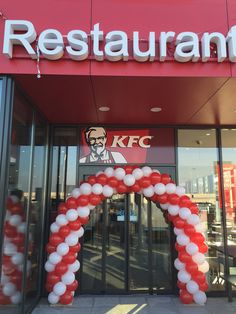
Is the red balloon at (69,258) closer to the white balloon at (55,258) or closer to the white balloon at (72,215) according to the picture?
the white balloon at (55,258)

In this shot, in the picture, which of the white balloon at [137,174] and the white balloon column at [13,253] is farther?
the white balloon at [137,174]

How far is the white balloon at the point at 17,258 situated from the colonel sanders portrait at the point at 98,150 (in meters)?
2.03

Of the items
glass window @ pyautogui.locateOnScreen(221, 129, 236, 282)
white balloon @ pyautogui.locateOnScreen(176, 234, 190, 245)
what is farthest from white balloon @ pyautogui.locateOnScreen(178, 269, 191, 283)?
glass window @ pyautogui.locateOnScreen(221, 129, 236, 282)

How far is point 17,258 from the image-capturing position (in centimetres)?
407

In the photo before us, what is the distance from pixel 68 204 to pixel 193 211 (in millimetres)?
1947

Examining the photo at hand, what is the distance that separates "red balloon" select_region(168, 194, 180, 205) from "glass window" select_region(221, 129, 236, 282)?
119 cm

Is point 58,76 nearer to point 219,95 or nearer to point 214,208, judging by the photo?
point 219,95

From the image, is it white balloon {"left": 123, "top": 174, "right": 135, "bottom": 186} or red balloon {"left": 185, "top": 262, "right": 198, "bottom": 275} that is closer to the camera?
red balloon {"left": 185, "top": 262, "right": 198, "bottom": 275}

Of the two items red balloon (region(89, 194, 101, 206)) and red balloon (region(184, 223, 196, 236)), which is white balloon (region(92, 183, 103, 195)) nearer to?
red balloon (region(89, 194, 101, 206))

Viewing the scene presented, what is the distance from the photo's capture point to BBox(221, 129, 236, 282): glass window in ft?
18.3

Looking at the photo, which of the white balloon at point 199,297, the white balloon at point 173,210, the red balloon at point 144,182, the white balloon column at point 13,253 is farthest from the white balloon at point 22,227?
the white balloon at point 199,297

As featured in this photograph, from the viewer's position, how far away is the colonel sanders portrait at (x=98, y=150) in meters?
5.74

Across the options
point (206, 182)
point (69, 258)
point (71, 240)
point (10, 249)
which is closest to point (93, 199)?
point (71, 240)

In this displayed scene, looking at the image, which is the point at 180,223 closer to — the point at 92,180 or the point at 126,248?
the point at 126,248
